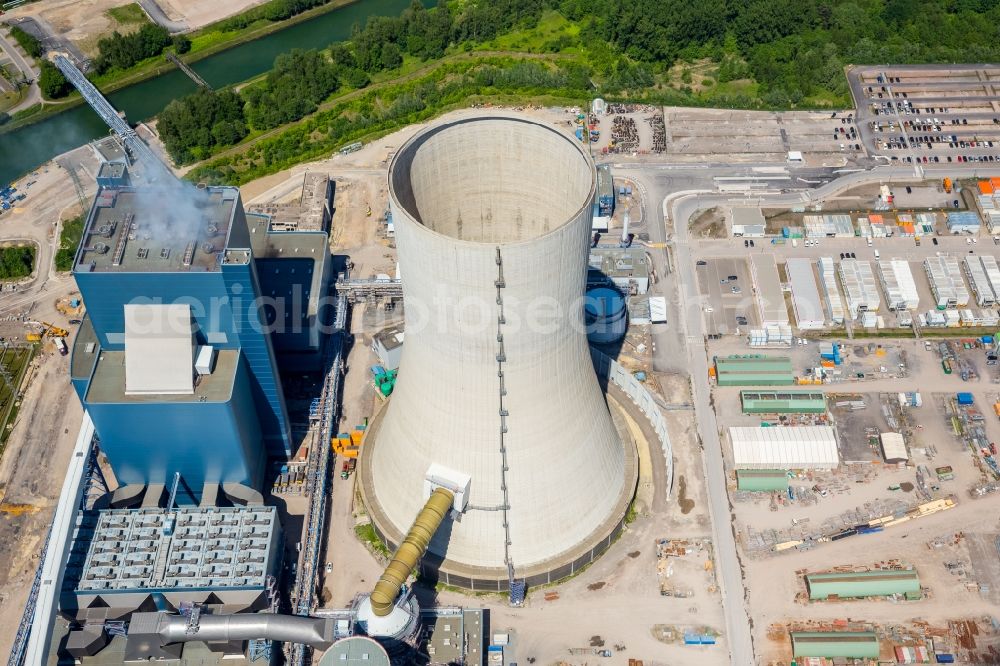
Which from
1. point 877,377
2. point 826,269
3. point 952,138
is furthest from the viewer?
point 952,138

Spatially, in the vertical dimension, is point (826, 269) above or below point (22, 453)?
above

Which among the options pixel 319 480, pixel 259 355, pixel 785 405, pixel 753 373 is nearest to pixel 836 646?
pixel 785 405

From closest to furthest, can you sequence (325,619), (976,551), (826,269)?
(325,619) < (976,551) < (826,269)

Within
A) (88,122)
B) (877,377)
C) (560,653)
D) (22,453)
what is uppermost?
(88,122)

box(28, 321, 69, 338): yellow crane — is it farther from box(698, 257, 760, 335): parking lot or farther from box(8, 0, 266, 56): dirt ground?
box(698, 257, 760, 335): parking lot

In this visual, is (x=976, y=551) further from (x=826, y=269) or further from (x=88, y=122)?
(x=88, y=122)

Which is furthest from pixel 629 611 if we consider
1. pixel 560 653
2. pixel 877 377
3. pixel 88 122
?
pixel 88 122

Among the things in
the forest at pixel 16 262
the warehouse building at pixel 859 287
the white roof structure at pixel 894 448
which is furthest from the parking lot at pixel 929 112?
the forest at pixel 16 262
